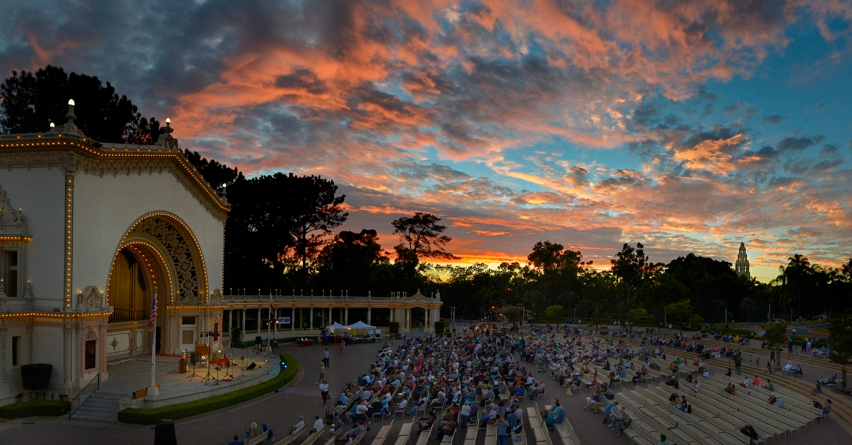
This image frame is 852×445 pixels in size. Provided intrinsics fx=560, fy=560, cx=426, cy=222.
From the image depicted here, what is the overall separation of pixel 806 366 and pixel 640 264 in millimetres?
63865

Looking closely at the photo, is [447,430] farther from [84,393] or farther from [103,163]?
[103,163]

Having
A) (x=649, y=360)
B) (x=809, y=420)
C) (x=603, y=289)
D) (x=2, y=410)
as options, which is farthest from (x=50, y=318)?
(x=603, y=289)

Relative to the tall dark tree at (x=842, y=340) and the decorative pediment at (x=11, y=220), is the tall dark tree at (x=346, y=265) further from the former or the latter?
the tall dark tree at (x=842, y=340)

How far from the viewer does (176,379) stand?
93.4 feet

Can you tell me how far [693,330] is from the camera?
65.2m

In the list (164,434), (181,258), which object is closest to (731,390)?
(164,434)

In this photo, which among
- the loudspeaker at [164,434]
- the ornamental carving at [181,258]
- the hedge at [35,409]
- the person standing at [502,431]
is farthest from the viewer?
the ornamental carving at [181,258]

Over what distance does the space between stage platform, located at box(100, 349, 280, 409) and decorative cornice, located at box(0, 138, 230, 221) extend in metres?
10.3

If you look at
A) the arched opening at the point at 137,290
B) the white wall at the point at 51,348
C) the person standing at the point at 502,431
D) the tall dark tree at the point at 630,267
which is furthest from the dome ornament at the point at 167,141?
the tall dark tree at the point at 630,267

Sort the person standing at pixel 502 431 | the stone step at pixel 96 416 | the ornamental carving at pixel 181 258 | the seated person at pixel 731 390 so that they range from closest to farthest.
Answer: the person standing at pixel 502 431
the stone step at pixel 96 416
the seated person at pixel 731 390
the ornamental carving at pixel 181 258

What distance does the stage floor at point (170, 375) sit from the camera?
26.1m

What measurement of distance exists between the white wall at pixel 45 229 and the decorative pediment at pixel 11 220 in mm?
230

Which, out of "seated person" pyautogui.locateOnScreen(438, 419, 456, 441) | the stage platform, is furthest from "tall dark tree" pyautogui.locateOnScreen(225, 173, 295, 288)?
"seated person" pyautogui.locateOnScreen(438, 419, 456, 441)

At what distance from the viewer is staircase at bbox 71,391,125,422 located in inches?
909
